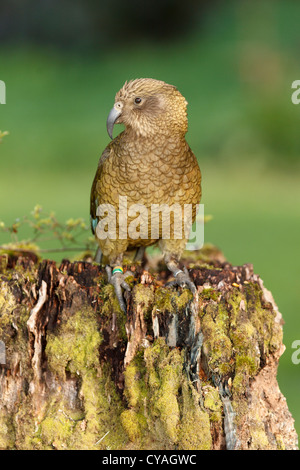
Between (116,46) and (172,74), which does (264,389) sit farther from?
(116,46)

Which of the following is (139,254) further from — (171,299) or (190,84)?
(190,84)

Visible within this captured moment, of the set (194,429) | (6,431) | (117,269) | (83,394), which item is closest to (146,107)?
(117,269)

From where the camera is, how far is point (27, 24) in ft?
39.3

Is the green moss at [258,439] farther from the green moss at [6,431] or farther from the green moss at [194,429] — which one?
the green moss at [6,431]

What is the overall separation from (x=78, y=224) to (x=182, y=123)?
108 centimetres

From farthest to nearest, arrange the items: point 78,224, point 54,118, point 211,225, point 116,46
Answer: point 116,46
point 54,118
point 211,225
point 78,224

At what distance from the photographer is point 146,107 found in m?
2.58

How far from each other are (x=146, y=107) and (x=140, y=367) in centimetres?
102

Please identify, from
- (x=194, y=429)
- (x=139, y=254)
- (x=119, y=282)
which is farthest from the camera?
(x=139, y=254)

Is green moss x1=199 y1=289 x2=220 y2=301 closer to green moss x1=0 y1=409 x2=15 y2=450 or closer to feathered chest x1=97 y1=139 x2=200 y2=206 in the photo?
feathered chest x1=97 y1=139 x2=200 y2=206

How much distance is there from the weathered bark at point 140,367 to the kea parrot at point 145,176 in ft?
0.42

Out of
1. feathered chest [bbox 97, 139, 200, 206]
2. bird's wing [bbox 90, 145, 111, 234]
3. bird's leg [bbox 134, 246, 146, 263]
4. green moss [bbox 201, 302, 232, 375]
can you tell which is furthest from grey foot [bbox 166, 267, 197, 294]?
bird's leg [bbox 134, 246, 146, 263]
